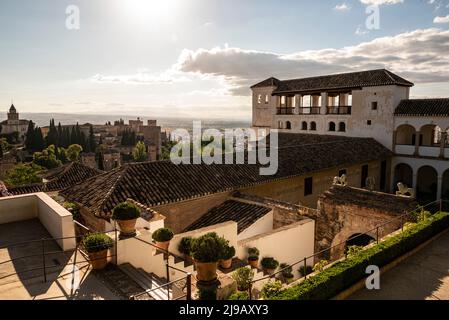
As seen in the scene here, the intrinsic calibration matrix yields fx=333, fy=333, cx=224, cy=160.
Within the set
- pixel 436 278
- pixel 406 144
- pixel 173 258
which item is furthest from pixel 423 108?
pixel 173 258

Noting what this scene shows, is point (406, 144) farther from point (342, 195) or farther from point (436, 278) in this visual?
point (436, 278)

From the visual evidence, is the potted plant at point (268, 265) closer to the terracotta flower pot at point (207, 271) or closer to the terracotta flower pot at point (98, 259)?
the terracotta flower pot at point (207, 271)

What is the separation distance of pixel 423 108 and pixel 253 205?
70.5 ft

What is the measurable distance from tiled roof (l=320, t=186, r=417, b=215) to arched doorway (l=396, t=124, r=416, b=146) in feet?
62.7

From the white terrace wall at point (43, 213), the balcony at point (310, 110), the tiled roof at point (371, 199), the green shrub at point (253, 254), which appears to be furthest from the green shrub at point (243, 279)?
the balcony at point (310, 110)

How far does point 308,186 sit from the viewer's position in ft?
69.4

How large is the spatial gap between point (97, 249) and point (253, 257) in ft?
19.4

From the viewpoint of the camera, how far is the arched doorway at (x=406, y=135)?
31.6m

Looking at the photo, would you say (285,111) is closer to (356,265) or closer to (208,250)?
(356,265)

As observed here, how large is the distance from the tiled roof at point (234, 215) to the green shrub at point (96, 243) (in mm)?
6495

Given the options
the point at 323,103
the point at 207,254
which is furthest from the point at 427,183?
the point at 207,254

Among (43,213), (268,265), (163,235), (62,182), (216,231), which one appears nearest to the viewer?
(163,235)

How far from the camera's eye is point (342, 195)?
15.7 m
